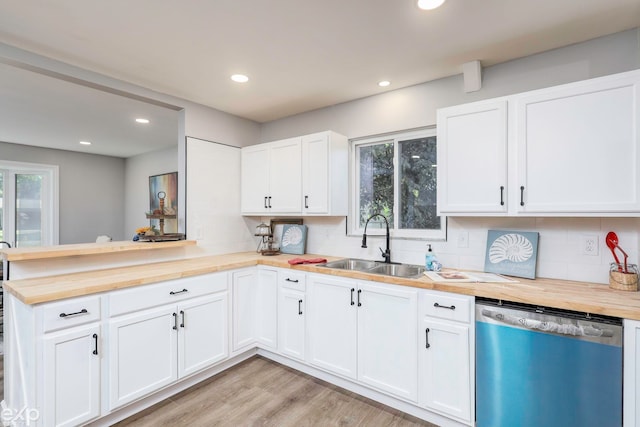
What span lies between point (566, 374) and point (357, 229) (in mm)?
1969

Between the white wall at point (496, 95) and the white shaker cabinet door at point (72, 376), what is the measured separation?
2112 mm

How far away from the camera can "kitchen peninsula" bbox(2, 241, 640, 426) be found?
1.78 m

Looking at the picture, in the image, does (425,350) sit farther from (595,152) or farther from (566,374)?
(595,152)

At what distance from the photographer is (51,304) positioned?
5.86 feet

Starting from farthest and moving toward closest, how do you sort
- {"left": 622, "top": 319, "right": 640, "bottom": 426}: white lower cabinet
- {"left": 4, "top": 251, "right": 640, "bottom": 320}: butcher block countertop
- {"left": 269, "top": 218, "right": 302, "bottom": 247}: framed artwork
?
{"left": 269, "top": 218, "right": 302, "bottom": 247}: framed artwork, {"left": 4, "top": 251, "right": 640, "bottom": 320}: butcher block countertop, {"left": 622, "top": 319, "right": 640, "bottom": 426}: white lower cabinet

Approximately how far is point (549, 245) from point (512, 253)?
232 mm

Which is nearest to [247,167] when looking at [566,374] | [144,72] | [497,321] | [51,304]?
[144,72]

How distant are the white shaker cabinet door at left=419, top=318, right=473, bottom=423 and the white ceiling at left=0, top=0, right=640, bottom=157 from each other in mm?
1843

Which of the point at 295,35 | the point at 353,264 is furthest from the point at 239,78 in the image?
the point at 353,264

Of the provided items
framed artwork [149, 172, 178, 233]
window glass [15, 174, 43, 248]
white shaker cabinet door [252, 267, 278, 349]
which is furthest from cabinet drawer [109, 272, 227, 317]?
window glass [15, 174, 43, 248]

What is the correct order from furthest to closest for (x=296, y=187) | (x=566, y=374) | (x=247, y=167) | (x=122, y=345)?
(x=247, y=167)
(x=296, y=187)
(x=122, y=345)
(x=566, y=374)

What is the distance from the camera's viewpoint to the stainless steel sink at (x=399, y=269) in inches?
102

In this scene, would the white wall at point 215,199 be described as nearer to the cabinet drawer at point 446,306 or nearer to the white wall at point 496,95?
the white wall at point 496,95

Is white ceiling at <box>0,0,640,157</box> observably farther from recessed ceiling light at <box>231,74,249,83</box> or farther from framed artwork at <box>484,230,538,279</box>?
framed artwork at <box>484,230,538,279</box>
